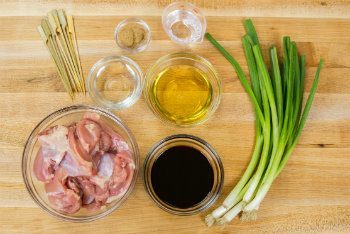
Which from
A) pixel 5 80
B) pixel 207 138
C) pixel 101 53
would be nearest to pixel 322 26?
pixel 207 138

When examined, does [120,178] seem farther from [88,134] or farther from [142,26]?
[142,26]

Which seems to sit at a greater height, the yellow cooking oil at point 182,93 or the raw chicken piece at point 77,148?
the yellow cooking oil at point 182,93

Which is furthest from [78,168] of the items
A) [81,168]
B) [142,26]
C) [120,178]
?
[142,26]

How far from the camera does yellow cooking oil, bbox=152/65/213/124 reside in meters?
1.51

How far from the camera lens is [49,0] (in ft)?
5.08

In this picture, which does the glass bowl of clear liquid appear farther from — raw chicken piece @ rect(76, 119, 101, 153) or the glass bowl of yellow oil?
raw chicken piece @ rect(76, 119, 101, 153)

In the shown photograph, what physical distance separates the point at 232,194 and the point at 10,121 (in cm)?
76

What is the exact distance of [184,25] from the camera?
1.60 m

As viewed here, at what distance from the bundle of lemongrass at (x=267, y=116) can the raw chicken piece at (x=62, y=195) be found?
0.41 metres

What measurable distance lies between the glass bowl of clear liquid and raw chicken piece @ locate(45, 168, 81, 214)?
0.60 m

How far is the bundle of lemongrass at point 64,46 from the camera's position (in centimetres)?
149

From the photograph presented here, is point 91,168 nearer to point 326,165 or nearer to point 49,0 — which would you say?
point 49,0

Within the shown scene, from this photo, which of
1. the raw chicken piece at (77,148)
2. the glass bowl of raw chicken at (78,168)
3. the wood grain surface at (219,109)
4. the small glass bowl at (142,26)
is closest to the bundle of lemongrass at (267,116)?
the wood grain surface at (219,109)

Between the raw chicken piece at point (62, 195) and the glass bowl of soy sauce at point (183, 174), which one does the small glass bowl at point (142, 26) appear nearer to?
the glass bowl of soy sauce at point (183, 174)
